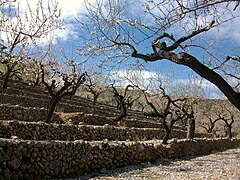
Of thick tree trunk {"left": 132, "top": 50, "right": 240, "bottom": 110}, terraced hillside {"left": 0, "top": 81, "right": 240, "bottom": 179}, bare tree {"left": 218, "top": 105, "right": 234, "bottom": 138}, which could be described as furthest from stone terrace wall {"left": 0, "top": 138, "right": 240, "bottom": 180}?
bare tree {"left": 218, "top": 105, "right": 234, "bottom": 138}

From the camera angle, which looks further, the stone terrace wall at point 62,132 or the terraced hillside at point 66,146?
the stone terrace wall at point 62,132

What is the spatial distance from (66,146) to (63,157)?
1.18ft

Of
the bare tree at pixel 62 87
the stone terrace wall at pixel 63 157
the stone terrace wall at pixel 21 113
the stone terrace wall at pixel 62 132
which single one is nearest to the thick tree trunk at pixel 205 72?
the stone terrace wall at pixel 63 157

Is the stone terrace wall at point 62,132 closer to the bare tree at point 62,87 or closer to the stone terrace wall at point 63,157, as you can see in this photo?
the bare tree at point 62,87

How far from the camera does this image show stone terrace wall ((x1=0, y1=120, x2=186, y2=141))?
11.3m

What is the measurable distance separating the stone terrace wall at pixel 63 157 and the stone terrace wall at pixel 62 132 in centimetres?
281

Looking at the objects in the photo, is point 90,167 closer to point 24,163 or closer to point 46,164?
point 46,164

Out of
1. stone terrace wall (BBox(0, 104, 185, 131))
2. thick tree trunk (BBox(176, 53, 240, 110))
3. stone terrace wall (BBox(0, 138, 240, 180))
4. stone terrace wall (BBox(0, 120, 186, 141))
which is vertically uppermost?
thick tree trunk (BBox(176, 53, 240, 110))

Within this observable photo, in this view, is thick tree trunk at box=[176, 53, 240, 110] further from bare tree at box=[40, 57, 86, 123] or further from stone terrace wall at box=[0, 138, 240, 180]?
bare tree at box=[40, 57, 86, 123]

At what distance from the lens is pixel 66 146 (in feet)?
29.7

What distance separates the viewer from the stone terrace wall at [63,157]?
7.49 metres

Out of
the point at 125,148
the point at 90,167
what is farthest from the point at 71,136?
the point at 90,167

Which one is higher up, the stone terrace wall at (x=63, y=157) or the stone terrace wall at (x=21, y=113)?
the stone terrace wall at (x=21, y=113)

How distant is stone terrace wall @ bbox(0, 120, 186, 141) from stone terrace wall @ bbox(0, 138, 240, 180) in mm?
2814
